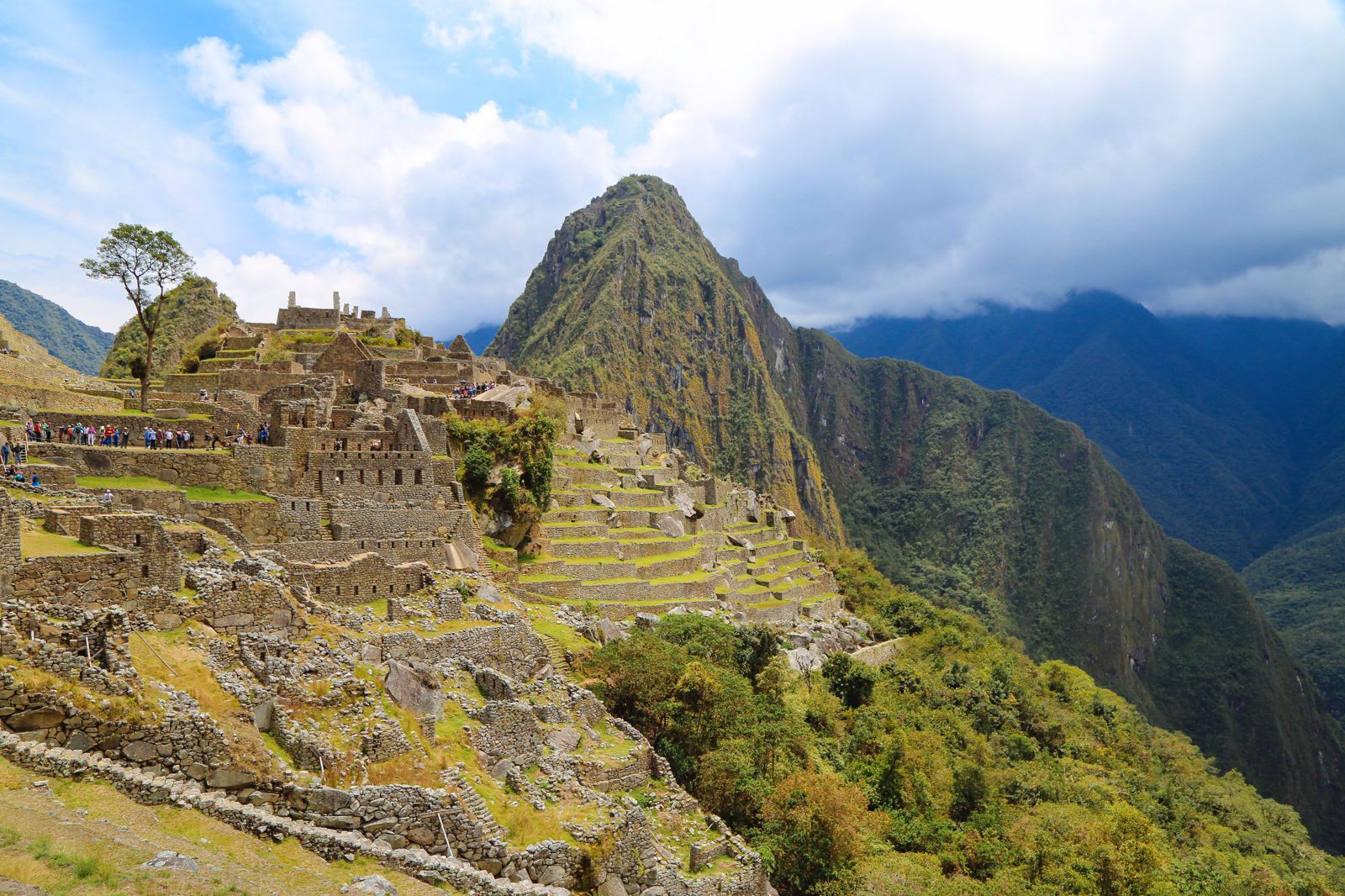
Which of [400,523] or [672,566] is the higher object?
[400,523]

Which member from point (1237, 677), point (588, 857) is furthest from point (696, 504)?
point (1237, 677)

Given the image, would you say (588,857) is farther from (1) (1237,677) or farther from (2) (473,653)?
(1) (1237,677)

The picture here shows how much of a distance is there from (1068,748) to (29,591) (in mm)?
44084

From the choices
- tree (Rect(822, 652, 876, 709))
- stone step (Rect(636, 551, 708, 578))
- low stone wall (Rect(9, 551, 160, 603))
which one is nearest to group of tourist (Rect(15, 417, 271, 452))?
low stone wall (Rect(9, 551, 160, 603))

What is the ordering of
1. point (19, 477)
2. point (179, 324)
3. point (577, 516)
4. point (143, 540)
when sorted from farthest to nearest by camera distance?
point (179, 324), point (577, 516), point (19, 477), point (143, 540)

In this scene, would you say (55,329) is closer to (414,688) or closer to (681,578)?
(681,578)

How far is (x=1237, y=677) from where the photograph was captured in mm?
167250

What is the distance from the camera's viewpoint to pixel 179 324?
6219cm

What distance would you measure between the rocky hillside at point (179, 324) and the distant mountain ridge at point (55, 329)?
29.6 metres

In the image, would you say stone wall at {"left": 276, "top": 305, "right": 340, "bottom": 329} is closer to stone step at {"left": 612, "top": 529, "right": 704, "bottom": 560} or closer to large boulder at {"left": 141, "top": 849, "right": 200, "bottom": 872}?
stone step at {"left": 612, "top": 529, "right": 704, "bottom": 560}

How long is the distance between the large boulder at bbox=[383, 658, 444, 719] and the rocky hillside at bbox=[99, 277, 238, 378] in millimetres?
44904

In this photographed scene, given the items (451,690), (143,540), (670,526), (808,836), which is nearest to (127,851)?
(143,540)

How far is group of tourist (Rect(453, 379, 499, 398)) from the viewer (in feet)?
120

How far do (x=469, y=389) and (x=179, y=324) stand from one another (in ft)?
129
